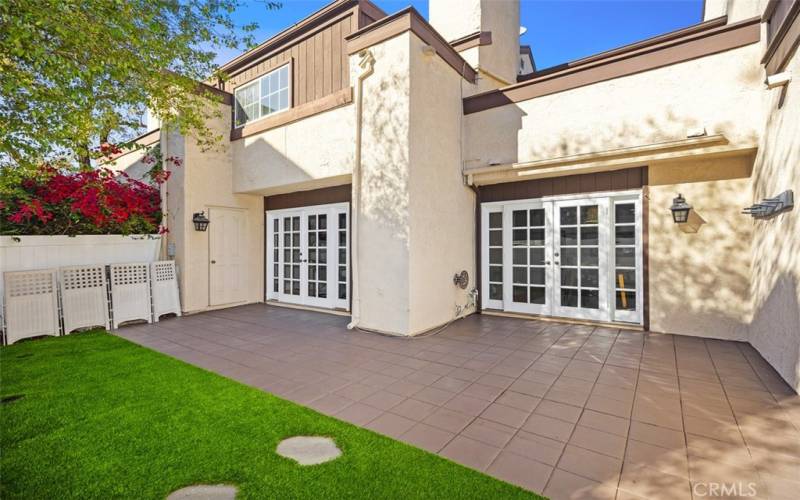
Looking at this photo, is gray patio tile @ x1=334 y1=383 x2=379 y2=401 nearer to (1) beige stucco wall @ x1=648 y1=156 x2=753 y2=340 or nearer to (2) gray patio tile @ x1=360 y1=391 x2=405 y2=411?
(2) gray patio tile @ x1=360 y1=391 x2=405 y2=411

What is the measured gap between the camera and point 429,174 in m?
5.62

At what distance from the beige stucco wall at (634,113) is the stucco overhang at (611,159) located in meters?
0.12

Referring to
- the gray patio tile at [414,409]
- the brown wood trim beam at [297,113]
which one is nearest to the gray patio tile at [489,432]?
the gray patio tile at [414,409]

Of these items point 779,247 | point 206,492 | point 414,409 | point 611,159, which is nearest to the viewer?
point 206,492

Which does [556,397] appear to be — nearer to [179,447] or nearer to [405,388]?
[405,388]

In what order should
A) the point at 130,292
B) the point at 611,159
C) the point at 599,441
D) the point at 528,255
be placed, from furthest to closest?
the point at 528,255, the point at 130,292, the point at 611,159, the point at 599,441

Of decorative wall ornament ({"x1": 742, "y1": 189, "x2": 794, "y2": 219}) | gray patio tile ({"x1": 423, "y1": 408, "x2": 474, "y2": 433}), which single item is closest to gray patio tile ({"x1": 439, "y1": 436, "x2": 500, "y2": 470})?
gray patio tile ({"x1": 423, "y1": 408, "x2": 474, "y2": 433})

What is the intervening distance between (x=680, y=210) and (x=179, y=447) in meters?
6.14

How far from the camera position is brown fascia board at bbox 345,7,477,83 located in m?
5.22

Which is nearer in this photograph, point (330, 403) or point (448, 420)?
point (448, 420)

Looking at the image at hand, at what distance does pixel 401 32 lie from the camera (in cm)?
526

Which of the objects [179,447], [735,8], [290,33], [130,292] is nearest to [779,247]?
[735,8]

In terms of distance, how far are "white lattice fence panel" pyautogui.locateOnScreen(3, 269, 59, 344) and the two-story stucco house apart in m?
1.90

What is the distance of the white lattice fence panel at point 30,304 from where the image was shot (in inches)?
203
